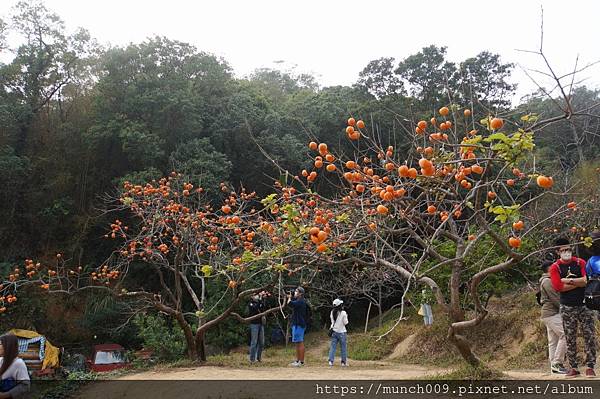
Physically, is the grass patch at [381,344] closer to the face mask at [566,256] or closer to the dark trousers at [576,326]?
the dark trousers at [576,326]

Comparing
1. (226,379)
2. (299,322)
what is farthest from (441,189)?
(299,322)

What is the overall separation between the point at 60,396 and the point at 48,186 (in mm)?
7329

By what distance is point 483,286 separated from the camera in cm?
→ 855

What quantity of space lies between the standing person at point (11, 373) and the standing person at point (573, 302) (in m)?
4.13

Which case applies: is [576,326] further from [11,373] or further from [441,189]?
[11,373]

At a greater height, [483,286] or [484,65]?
[484,65]

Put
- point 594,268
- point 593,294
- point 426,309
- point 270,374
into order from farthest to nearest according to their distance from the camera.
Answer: point 426,309
point 270,374
point 594,268
point 593,294

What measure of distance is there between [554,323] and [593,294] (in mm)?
692

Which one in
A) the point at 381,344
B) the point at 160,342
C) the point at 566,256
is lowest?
the point at 381,344

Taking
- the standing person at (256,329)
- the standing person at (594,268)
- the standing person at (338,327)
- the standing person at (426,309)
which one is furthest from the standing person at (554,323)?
the standing person at (426,309)

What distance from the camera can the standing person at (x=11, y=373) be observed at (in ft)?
10.5

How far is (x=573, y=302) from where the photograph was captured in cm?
407

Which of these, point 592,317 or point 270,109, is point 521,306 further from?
point 270,109

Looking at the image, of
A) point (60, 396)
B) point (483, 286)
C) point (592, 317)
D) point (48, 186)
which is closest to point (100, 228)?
point (48, 186)
